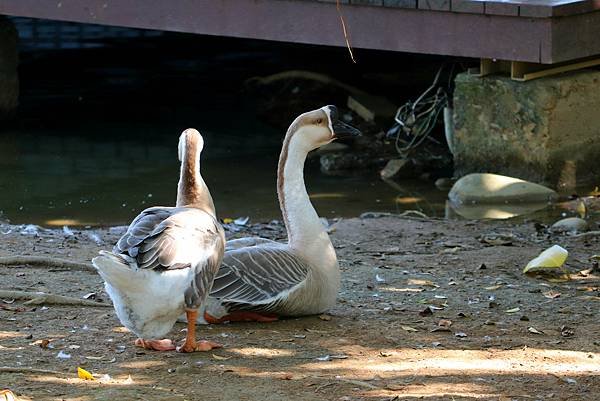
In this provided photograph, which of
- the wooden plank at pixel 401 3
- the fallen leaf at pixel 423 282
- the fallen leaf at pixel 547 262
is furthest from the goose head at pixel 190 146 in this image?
the wooden plank at pixel 401 3

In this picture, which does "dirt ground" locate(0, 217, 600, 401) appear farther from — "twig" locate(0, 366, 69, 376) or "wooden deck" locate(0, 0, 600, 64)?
"wooden deck" locate(0, 0, 600, 64)

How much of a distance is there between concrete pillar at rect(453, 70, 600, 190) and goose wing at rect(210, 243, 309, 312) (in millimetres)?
5868

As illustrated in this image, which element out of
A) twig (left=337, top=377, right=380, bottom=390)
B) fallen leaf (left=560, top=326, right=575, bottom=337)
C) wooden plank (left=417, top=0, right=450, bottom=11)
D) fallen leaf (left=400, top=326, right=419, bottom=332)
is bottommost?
twig (left=337, top=377, right=380, bottom=390)

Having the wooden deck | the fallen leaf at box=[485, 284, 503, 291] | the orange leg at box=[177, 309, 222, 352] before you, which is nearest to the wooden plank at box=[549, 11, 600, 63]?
the wooden deck

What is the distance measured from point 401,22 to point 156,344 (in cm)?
664

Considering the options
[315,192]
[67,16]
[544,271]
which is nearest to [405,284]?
[544,271]

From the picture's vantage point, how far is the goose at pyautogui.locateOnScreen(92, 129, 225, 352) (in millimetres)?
4652

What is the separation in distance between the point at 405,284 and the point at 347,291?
0.43 meters

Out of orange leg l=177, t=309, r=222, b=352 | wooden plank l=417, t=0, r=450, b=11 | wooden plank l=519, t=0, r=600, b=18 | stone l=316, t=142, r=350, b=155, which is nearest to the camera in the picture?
orange leg l=177, t=309, r=222, b=352

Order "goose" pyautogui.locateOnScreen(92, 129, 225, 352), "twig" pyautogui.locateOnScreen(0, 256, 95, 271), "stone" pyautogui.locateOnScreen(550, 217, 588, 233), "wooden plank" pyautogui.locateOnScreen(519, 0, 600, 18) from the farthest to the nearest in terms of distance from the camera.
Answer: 1. "wooden plank" pyautogui.locateOnScreen(519, 0, 600, 18)
2. "stone" pyautogui.locateOnScreen(550, 217, 588, 233)
3. "twig" pyautogui.locateOnScreen(0, 256, 95, 271)
4. "goose" pyautogui.locateOnScreen(92, 129, 225, 352)

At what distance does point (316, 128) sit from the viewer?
235 inches

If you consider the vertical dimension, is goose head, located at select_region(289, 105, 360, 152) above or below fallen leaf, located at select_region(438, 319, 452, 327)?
above

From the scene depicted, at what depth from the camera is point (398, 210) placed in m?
10.7

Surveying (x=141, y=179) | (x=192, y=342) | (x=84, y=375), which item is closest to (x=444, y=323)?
(x=192, y=342)
